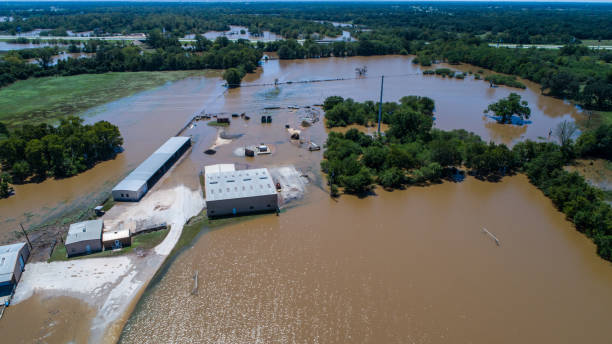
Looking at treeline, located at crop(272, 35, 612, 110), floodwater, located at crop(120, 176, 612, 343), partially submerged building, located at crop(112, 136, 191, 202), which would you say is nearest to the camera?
floodwater, located at crop(120, 176, 612, 343)

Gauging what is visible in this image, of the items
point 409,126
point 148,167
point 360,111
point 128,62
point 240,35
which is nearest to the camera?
point 148,167

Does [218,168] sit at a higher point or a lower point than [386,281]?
higher

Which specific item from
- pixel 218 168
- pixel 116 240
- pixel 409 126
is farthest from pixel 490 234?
pixel 116 240

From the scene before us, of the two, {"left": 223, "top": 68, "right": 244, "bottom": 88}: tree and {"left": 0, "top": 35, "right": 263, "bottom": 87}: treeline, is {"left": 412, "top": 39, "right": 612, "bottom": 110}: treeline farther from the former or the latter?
{"left": 223, "top": 68, "right": 244, "bottom": 88}: tree

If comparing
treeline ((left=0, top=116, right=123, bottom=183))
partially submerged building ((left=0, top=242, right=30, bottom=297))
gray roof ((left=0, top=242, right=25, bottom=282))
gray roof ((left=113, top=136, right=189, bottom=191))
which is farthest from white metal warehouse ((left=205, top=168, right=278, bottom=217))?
treeline ((left=0, top=116, right=123, bottom=183))

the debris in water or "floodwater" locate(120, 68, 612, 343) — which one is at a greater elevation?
the debris in water

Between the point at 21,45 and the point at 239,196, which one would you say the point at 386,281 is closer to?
the point at 239,196

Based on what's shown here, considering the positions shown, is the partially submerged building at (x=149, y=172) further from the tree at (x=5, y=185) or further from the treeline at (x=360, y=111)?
the treeline at (x=360, y=111)
